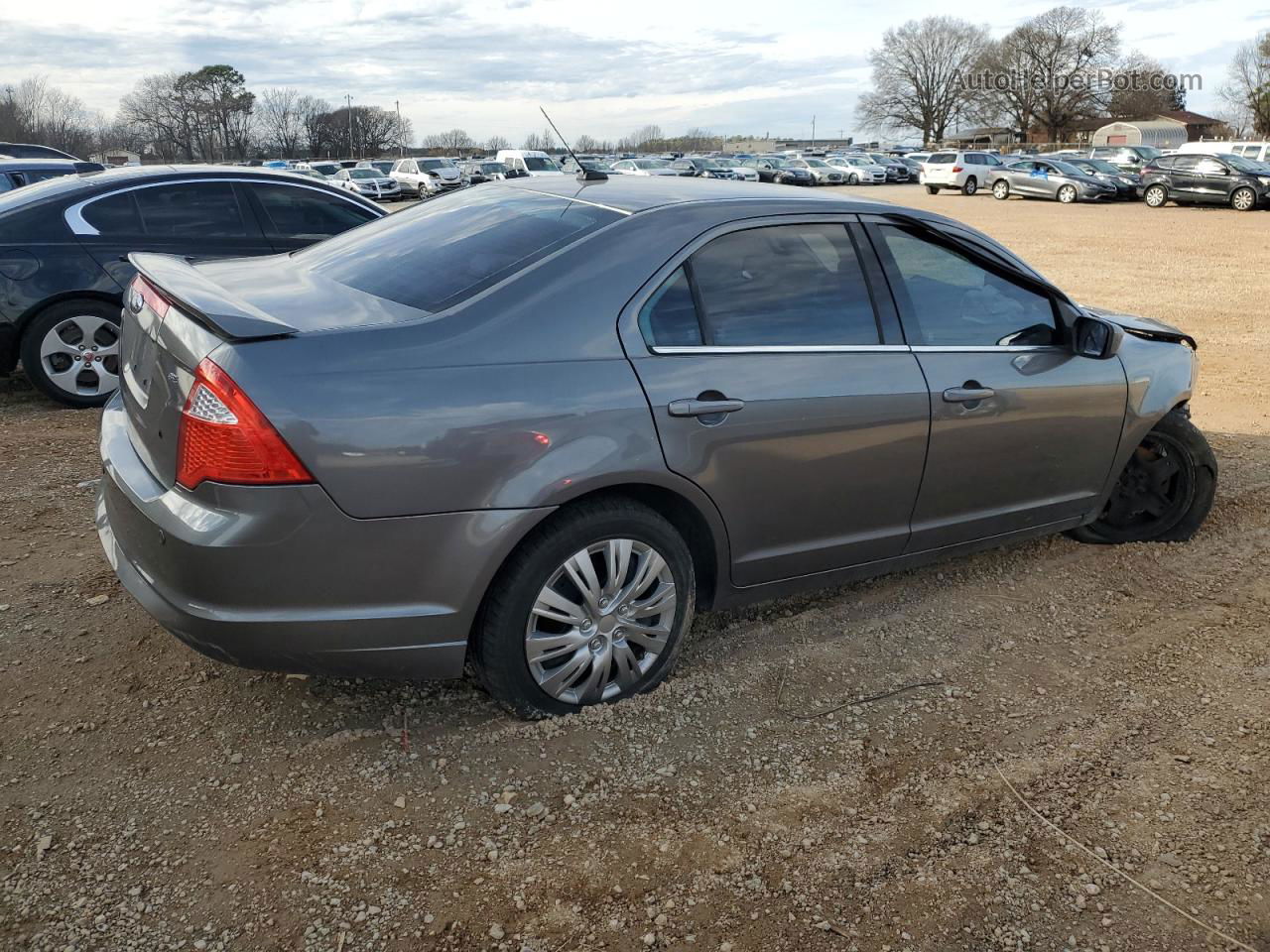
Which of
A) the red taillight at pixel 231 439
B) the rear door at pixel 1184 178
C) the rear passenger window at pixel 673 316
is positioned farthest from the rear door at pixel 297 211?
the rear door at pixel 1184 178

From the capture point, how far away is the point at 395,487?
2689mm

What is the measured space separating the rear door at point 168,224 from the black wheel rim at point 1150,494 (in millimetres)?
5255

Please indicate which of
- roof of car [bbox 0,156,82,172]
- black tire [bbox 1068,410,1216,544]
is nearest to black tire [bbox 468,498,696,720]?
black tire [bbox 1068,410,1216,544]

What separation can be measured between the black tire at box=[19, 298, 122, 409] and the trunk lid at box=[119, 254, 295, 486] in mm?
3747

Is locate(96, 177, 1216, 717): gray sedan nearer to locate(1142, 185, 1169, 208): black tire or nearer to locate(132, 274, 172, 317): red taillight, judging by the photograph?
locate(132, 274, 172, 317): red taillight

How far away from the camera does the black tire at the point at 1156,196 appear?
1176 inches

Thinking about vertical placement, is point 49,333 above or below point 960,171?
below

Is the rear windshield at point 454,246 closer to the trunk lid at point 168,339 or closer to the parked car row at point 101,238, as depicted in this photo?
the trunk lid at point 168,339

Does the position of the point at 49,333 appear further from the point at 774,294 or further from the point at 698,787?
the point at 698,787

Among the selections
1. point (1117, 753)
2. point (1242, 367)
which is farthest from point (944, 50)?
point (1117, 753)

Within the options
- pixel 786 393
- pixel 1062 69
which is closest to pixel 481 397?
pixel 786 393

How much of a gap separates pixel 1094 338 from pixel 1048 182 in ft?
107

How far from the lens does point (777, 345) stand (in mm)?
3361

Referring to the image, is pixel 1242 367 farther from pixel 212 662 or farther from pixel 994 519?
pixel 212 662
